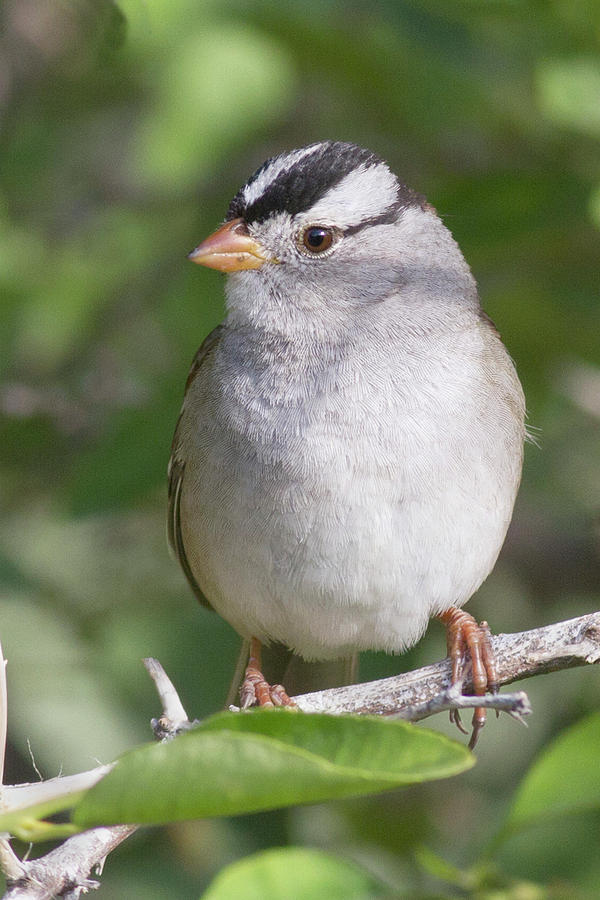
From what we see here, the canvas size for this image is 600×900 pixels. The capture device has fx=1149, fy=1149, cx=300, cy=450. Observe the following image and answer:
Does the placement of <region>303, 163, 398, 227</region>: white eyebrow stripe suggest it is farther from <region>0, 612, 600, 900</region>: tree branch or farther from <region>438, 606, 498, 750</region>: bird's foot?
<region>0, 612, 600, 900</region>: tree branch

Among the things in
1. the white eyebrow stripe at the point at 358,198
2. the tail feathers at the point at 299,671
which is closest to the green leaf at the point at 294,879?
the white eyebrow stripe at the point at 358,198

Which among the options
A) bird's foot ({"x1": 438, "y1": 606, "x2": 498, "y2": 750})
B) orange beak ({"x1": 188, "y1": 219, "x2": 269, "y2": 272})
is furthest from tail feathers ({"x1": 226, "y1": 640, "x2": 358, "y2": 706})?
orange beak ({"x1": 188, "y1": 219, "x2": 269, "y2": 272})

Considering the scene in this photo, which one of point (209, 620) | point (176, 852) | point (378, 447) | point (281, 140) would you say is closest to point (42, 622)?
point (209, 620)

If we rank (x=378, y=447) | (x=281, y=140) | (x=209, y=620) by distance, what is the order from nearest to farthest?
(x=378, y=447) → (x=209, y=620) → (x=281, y=140)

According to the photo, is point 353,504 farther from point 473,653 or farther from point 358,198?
point 358,198

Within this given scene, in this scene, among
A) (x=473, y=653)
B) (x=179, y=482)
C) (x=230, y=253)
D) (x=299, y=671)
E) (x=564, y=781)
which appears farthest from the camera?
(x=299, y=671)

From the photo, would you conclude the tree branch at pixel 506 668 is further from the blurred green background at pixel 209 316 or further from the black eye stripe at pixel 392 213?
the black eye stripe at pixel 392 213

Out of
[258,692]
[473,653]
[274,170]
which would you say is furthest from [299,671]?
[274,170]

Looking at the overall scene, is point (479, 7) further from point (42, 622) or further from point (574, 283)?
point (42, 622)
